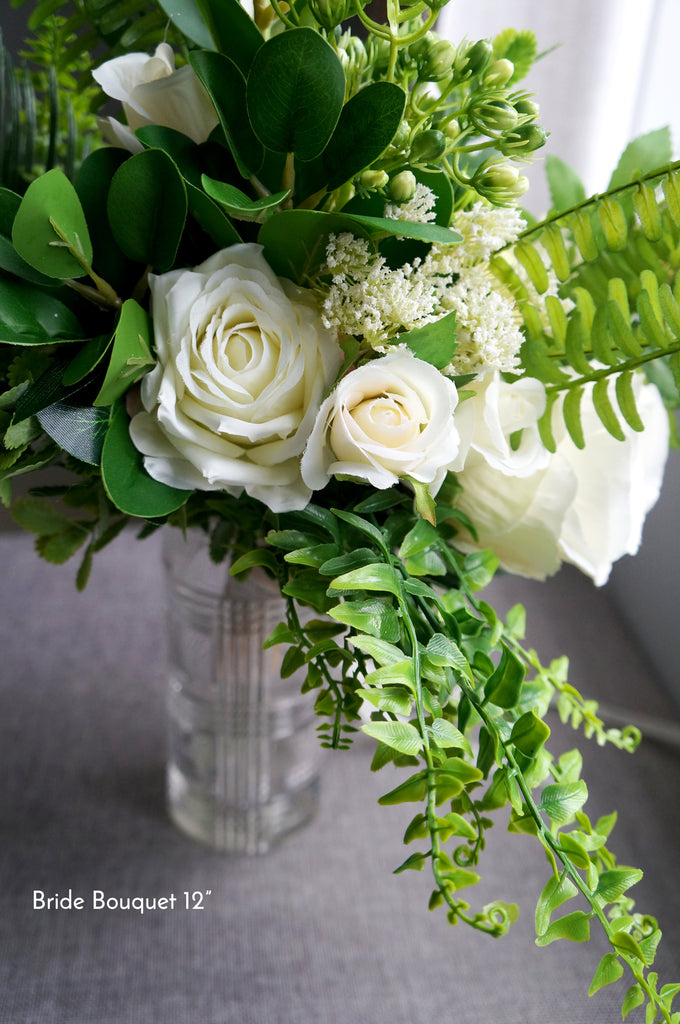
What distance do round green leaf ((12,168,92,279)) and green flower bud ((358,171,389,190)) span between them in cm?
12

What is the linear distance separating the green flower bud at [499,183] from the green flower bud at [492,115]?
0.05ft

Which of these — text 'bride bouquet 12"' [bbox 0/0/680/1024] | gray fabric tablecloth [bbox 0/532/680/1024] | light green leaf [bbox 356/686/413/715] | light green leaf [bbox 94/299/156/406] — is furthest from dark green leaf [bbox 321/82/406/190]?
gray fabric tablecloth [bbox 0/532/680/1024]

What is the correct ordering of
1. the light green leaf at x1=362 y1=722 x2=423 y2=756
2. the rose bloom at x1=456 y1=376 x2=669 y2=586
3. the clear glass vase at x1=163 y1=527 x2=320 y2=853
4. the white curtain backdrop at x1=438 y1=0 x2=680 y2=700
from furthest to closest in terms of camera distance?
the white curtain backdrop at x1=438 y1=0 x2=680 y2=700 < the clear glass vase at x1=163 y1=527 x2=320 y2=853 < the rose bloom at x1=456 y1=376 x2=669 y2=586 < the light green leaf at x1=362 y1=722 x2=423 y2=756

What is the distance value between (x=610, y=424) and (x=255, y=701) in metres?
0.33

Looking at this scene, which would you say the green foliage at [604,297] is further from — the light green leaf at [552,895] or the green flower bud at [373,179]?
the light green leaf at [552,895]

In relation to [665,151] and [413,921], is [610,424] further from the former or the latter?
[413,921]

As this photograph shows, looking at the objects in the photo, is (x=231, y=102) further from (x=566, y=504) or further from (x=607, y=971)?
(x=607, y=971)

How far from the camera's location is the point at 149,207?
34 cm

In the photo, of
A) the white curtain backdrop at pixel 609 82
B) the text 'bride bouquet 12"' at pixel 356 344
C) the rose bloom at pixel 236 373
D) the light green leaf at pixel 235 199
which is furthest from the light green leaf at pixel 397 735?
the white curtain backdrop at pixel 609 82

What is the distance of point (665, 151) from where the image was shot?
17.6 inches

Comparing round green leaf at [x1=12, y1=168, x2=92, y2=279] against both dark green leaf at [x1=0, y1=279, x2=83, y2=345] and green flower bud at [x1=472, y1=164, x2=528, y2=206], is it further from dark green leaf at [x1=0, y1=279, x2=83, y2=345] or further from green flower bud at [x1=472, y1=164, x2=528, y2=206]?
green flower bud at [x1=472, y1=164, x2=528, y2=206]

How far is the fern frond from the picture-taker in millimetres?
356

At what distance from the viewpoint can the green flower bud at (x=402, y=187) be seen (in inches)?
12.8

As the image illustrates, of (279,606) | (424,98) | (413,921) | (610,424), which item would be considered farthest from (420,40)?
(413,921)
